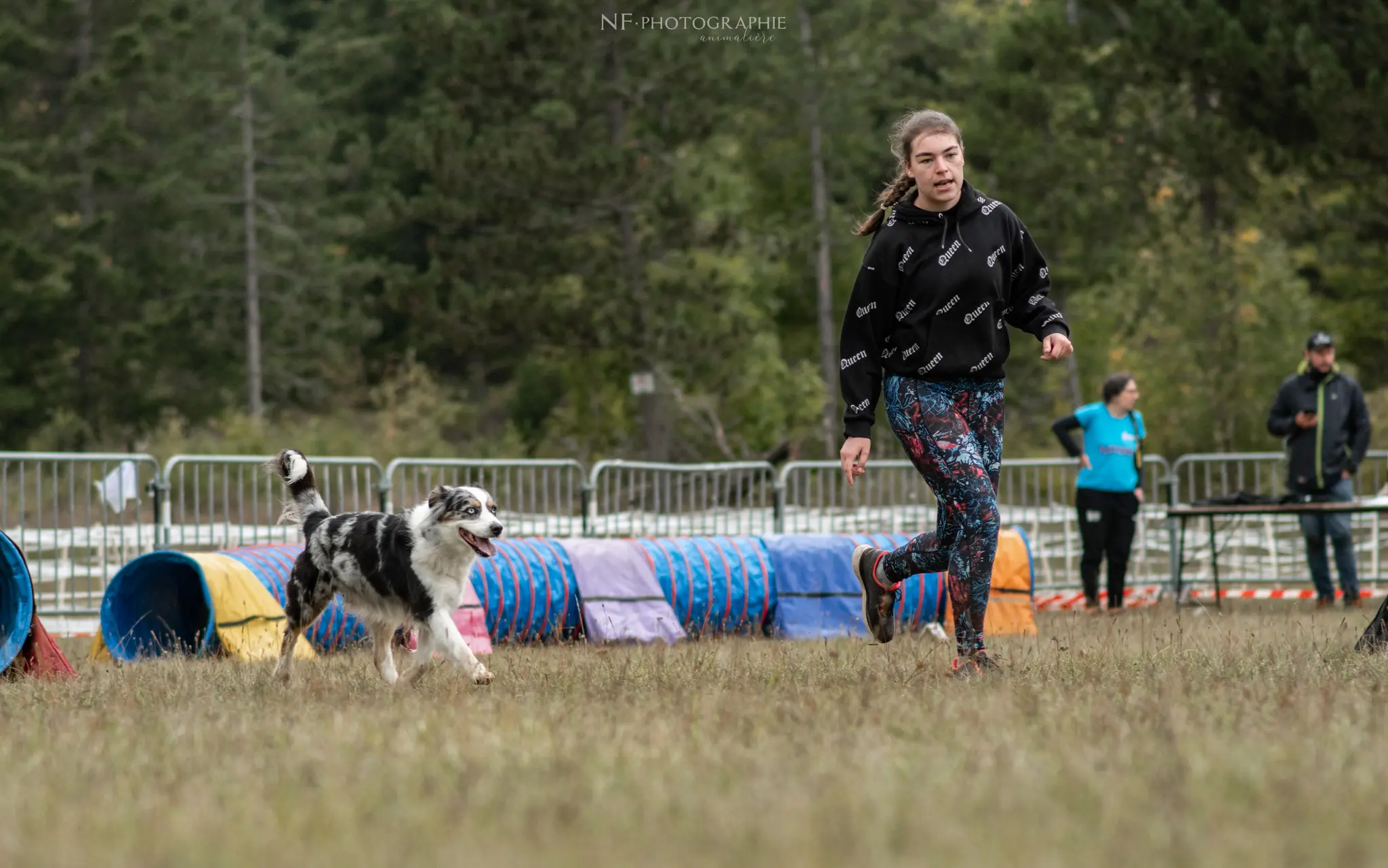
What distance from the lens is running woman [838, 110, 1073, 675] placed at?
6.10m

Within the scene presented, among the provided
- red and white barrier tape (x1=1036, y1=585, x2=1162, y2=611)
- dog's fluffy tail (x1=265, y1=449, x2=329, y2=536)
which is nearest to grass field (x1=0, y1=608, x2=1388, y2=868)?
dog's fluffy tail (x1=265, y1=449, x2=329, y2=536)

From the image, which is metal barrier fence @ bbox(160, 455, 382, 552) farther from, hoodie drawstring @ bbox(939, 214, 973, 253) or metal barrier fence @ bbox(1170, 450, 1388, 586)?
metal barrier fence @ bbox(1170, 450, 1388, 586)

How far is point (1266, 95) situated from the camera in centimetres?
2466

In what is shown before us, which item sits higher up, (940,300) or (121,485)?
(940,300)

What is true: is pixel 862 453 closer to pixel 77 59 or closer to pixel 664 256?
pixel 664 256

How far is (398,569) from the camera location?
7219mm

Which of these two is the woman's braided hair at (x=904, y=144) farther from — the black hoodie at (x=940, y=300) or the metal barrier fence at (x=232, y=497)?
the metal barrier fence at (x=232, y=497)

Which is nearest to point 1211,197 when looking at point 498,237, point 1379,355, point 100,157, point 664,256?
point 1379,355

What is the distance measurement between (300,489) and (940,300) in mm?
3416

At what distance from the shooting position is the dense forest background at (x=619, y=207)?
26.3 meters

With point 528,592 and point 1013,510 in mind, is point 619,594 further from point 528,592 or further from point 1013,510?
point 1013,510

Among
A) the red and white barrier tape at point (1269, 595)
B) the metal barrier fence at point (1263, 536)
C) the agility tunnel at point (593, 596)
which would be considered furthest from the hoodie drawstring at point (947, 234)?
the metal barrier fence at point (1263, 536)

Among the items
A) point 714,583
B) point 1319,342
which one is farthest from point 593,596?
point 1319,342

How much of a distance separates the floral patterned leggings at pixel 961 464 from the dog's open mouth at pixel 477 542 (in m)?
1.90
